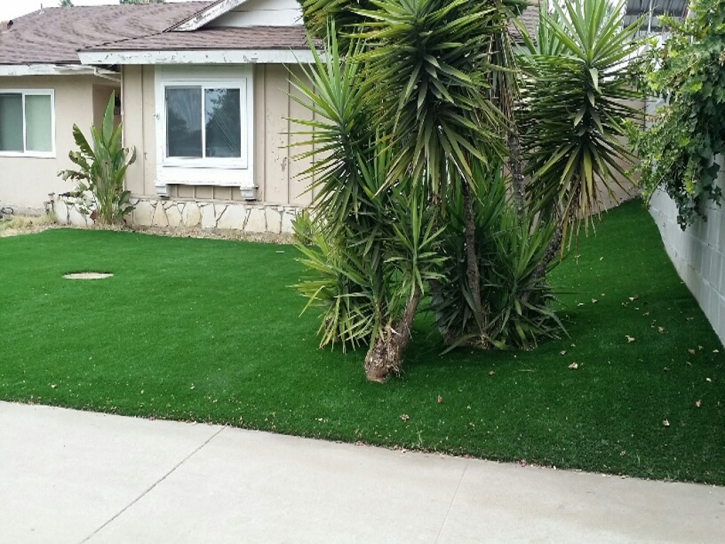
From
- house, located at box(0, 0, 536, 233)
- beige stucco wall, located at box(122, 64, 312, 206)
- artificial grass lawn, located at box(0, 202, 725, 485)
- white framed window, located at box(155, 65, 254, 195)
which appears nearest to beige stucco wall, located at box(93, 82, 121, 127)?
house, located at box(0, 0, 536, 233)

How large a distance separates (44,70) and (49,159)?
78.0 inches

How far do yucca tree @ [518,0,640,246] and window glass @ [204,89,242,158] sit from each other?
29.0ft

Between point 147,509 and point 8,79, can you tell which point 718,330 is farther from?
point 8,79

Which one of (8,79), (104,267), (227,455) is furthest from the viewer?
(8,79)

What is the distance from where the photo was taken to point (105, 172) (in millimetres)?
14867

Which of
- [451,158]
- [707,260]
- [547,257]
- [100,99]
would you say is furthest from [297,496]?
[100,99]

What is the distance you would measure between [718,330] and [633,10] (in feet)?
35.6

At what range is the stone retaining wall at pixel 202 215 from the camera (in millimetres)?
14445

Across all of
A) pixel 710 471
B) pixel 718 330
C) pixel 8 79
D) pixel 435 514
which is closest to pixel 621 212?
pixel 718 330

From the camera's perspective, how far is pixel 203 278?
10.3 meters

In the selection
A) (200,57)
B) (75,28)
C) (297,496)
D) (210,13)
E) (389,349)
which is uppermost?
(75,28)

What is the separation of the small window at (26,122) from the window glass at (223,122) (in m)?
4.97

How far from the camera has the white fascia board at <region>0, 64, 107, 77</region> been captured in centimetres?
1627

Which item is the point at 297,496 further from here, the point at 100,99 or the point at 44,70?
the point at 100,99
